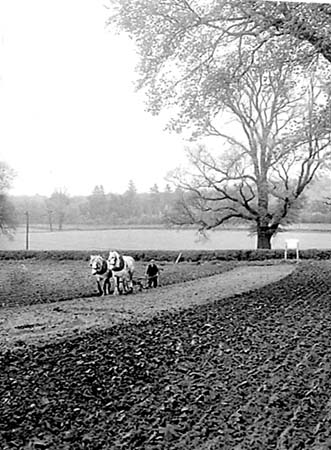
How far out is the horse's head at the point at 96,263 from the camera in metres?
3.03

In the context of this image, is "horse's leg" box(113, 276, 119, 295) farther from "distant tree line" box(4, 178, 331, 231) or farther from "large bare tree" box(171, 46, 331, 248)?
"large bare tree" box(171, 46, 331, 248)

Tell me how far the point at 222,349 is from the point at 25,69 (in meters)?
1.40

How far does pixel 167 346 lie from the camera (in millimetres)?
2330

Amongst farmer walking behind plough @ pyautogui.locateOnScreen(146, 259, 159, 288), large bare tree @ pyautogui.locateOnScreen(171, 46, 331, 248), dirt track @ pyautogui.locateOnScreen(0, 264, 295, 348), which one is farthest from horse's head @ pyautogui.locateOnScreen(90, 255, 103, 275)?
large bare tree @ pyautogui.locateOnScreen(171, 46, 331, 248)

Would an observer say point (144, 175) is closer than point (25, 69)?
No

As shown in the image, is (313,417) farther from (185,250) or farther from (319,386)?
(185,250)

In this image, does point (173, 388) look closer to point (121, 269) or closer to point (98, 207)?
point (121, 269)

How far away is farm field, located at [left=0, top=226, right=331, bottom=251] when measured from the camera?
9.90 ft

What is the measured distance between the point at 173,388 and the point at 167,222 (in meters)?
1.57

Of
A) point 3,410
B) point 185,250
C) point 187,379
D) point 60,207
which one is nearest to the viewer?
point 3,410

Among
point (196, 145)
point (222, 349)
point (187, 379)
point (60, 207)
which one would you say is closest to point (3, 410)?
point (187, 379)

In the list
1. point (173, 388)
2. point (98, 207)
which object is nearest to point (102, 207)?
point (98, 207)

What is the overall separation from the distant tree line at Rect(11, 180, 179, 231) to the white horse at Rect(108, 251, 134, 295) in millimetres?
192

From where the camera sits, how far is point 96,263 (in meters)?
3.06
